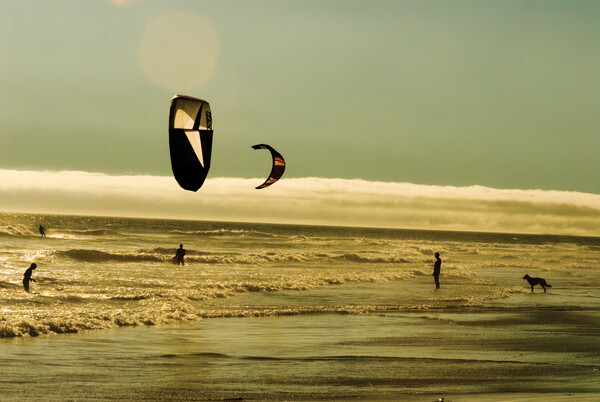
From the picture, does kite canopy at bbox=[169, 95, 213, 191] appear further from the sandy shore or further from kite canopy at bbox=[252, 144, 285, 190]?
the sandy shore

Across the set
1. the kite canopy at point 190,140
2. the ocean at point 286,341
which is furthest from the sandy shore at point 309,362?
the kite canopy at point 190,140

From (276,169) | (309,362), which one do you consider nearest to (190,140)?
(276,169)

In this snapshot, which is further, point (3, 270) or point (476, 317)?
point (3, 270)

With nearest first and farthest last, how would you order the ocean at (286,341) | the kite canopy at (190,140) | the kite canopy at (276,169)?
1. the ocean at (286,341)
2. the kite canopy at (190,140)
3. the kite canopy at (276,169)

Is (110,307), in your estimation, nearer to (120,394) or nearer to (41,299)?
(41,299)

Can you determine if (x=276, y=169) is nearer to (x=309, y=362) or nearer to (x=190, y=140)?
(x=190, y=140)

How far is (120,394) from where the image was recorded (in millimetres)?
9562

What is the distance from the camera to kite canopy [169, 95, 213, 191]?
12.1 m

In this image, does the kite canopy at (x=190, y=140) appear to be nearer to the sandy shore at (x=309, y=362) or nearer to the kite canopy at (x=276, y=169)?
the kite canopy at (x=276, y=169)

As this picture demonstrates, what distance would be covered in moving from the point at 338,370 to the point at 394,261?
39.3 meters

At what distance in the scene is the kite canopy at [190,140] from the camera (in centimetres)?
1206

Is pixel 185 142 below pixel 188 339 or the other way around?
the other way around

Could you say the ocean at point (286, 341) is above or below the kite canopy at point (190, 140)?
below

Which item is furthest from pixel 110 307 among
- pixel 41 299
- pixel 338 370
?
pixel 338 370
